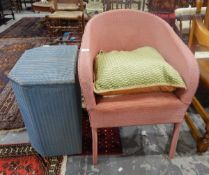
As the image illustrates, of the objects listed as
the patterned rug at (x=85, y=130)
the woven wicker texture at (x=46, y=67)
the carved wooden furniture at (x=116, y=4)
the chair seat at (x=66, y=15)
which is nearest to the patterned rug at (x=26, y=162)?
the patterned rug at (x=85, y=130)

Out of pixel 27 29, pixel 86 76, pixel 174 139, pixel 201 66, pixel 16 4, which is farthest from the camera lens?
pixel 16 4

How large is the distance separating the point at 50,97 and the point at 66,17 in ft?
7.65

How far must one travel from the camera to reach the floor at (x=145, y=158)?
136cm

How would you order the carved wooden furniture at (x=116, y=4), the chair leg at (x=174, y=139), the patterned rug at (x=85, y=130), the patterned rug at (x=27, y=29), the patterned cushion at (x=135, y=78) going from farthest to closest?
1. the patterned rug at (x=27, y=29)
2. the carved wooden furniture at (x=116, y=4)
3. the patterned rug at (x=85, y=130)
4. the chair leg at (x=174, y=139)
5. the patterned cushion at (x=135, y=78)

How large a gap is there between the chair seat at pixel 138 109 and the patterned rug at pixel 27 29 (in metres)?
2.96

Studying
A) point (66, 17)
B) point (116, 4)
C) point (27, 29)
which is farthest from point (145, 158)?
point (27, 29)

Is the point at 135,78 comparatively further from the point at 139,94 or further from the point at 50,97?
the point at 50,97

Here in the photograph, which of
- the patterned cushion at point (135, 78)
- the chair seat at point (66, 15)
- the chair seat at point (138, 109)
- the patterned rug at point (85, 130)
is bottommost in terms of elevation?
the patterned rug at point (85, 130)

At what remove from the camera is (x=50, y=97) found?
1.18 meters

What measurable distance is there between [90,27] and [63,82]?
0.46 meters

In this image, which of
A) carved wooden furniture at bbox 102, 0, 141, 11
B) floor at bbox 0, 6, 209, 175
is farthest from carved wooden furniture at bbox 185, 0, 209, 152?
carved wooden furniture at bbox 102, 0, 141, 11

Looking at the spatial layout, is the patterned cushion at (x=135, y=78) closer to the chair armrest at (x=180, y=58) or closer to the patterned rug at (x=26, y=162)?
the chair armrest at (x=180, y=58)

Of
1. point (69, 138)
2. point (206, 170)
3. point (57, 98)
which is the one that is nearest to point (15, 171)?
point (69, 138)

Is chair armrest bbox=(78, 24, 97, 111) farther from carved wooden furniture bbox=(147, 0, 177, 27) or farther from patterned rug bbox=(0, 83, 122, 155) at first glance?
carved wooden furniture bbox=(147, 0, 177, 27)
